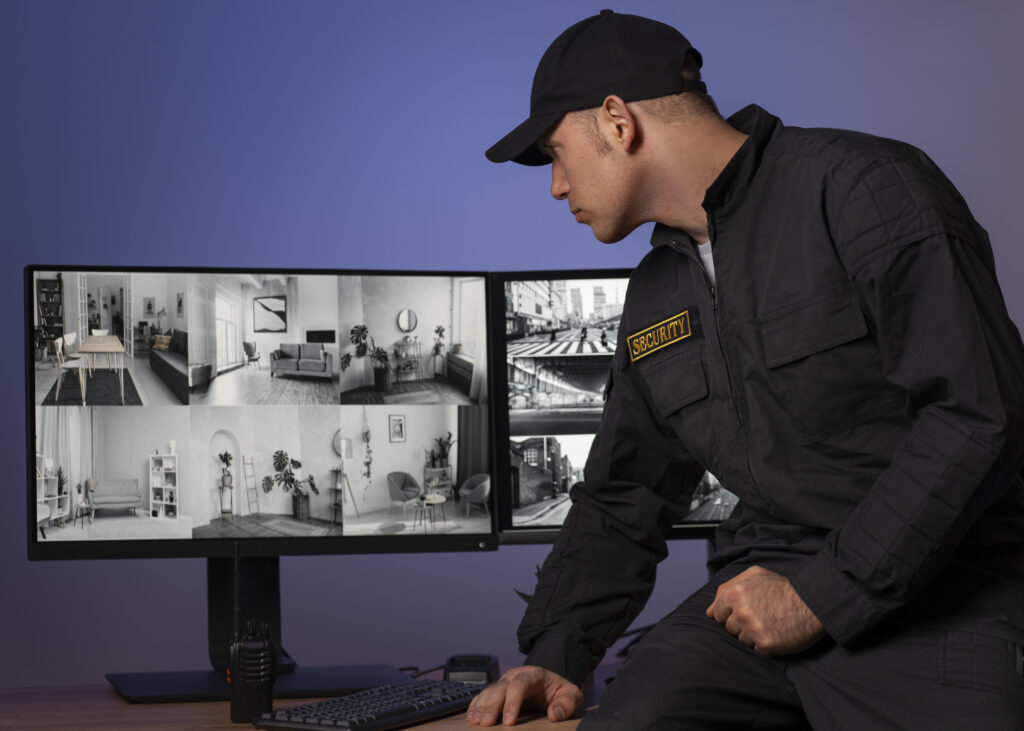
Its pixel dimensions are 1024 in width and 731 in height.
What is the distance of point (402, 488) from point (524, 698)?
0.45 m

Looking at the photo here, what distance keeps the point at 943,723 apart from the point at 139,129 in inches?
81.7

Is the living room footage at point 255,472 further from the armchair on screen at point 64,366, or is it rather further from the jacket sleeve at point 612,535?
the jacket sleeve at point 612,535

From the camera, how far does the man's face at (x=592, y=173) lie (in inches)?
50.1

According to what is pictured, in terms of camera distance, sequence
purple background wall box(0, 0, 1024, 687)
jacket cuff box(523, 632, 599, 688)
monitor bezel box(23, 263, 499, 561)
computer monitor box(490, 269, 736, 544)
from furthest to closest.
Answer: purple background wall box(0, 0, 1024, 687) < computer monitor box(490, 269, 736, 544) < monitor bezel box(23, 263, 499, 561) < jacket cuff box(523, 632, 599, 688)

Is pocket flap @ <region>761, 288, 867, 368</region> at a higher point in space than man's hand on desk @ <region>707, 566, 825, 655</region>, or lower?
higher

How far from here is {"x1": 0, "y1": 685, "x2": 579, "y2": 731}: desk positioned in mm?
1237

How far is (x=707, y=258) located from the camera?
1297mm

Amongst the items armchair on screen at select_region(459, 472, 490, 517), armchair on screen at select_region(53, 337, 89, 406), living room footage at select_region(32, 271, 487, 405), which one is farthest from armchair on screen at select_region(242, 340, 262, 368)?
armchair on screen at select_region(459, 472, 490, 517)

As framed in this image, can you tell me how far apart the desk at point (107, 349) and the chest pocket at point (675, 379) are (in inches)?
29.4

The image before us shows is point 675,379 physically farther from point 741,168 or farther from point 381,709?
point 381,709

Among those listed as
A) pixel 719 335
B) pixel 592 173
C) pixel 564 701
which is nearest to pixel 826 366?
pixel 719 335

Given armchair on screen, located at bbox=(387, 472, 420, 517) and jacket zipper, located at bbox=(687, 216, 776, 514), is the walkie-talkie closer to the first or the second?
armchair on screen, located at bbox=(387, 472, 420, 517)

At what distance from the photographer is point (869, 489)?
106cm

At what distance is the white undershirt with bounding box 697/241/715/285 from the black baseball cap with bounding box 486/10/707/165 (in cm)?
18
